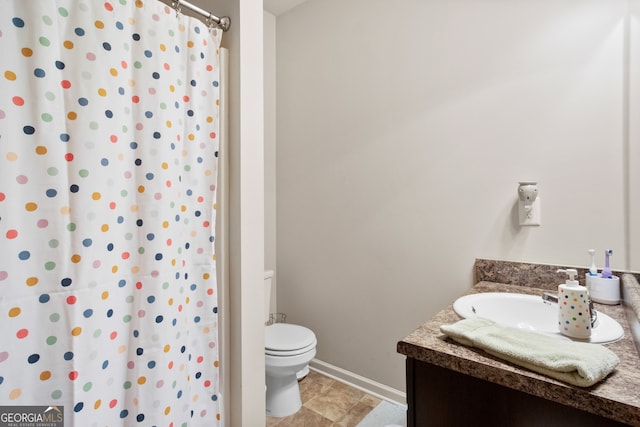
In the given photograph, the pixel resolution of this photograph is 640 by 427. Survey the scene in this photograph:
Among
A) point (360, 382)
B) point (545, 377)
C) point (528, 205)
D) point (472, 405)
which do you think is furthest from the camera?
point (360, 382)

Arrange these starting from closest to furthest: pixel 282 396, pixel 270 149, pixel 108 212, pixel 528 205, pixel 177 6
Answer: pixel 108 212 → pixel 177 6 → pixel 528 205 → pixel 282 396 → pixel 270 149

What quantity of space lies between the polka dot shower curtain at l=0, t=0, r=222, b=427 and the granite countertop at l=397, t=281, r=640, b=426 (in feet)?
2.68

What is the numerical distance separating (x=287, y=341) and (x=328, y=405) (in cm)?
50

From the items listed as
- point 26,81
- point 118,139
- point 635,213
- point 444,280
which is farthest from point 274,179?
point 635,213

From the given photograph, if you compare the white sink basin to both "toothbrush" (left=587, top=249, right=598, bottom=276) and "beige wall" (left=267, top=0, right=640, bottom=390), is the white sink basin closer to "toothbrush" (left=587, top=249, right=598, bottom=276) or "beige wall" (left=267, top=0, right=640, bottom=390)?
"toothbrush" (left=587, top=249, right=598, bottom=276)

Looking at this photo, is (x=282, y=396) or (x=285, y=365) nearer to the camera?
(x=285, y=365)

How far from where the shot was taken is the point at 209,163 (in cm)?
131

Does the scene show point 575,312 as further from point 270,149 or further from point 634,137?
point 270,149

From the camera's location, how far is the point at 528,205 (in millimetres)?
1561

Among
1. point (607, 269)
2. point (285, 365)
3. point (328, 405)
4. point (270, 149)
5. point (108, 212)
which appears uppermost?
point (270, 149)

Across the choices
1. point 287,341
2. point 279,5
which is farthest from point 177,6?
point 287,341

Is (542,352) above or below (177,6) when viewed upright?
below

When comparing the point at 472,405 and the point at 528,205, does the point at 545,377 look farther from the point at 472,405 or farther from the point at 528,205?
the point at 528,205

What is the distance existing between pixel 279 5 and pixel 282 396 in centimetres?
277
